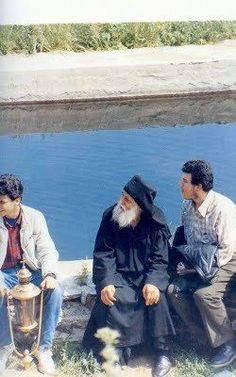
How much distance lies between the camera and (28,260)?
432 centimetres

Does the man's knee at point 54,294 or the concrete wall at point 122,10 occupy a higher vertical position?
the concrete wall at point 122,10

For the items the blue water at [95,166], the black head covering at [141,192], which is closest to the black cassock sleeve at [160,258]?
the black head covering at [141,192]

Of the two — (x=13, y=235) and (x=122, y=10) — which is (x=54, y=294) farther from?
(x=122, y=10)

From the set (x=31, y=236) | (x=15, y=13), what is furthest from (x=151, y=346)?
(x=15, y=13)

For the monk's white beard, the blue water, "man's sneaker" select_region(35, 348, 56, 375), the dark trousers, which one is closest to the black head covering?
the monk's white beard

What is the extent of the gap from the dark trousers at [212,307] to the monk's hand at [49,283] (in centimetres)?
69

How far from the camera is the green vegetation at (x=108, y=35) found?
902 cm

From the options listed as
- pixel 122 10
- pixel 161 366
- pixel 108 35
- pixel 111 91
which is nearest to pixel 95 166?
pixel 122 10

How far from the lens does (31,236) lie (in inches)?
170

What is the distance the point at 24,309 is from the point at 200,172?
1298 millimetres

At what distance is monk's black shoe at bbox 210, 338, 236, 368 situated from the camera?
14.2 feet

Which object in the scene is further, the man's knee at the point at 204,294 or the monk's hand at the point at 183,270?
the monk's hand at the point at 183,270

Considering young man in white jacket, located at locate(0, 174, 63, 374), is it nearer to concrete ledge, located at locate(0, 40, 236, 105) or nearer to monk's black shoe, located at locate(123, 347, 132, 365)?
monk's black shoe, located at locate(123, 347, 132, 365)

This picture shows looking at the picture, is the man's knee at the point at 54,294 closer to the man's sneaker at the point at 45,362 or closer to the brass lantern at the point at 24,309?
the brass lantern at the point at 24,309
